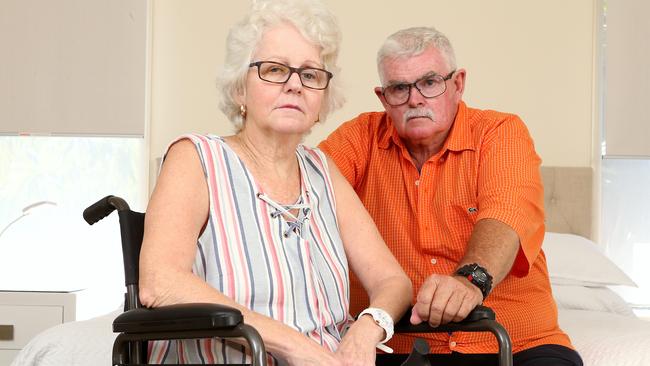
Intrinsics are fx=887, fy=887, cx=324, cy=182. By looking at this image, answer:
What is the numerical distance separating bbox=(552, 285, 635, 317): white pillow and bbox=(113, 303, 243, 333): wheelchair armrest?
2.14 meters

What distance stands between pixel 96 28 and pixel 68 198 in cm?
85

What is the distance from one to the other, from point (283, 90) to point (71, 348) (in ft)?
3.32

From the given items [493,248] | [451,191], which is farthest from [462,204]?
[493,248]

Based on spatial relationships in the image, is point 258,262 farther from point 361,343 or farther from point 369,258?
point 369,258

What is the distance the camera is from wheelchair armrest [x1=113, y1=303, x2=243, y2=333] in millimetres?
1482

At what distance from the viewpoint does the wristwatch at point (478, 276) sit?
2010mm

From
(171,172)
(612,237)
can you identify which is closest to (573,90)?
(612,237)

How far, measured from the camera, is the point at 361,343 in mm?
1841

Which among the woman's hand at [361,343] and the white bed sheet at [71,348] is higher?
the woman's hand at [361,343]

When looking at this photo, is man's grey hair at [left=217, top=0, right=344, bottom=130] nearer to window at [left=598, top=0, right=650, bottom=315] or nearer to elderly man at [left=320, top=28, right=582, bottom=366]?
elderly man at [left=320, top=28, right=582, bottom=366]

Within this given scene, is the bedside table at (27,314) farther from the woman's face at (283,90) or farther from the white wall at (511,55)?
the woman's face at (283,90)

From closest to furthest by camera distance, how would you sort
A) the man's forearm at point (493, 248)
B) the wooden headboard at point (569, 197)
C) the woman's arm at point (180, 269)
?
the woman's arm at point (180, 269), the man's forearm at point (493, 248), the wooden headboard at point (569, 197)

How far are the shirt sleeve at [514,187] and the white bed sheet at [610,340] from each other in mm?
280

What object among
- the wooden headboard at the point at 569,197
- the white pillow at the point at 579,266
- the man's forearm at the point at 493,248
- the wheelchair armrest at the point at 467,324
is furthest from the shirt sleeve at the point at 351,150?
the wooden headboard at the point at 569,197
